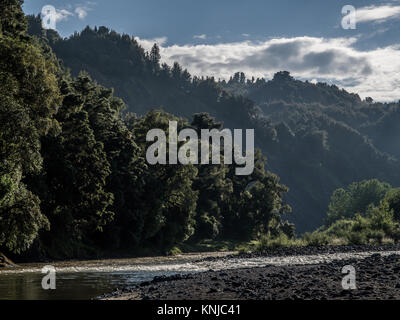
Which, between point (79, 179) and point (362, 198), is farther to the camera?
point (362, 198)

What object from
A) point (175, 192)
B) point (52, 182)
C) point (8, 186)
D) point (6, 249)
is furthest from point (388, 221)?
point (8, 186)

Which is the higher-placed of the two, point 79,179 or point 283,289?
point 79,179

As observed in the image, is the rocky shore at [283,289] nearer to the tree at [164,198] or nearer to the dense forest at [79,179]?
the dense forest at [79,179]

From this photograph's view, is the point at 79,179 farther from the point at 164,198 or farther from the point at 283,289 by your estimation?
the point at 283,289

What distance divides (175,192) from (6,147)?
44835 mm

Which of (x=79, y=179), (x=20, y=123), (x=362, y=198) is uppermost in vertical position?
(x=20, y=123)

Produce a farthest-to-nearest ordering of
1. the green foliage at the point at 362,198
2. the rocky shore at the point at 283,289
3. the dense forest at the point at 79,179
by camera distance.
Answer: the green foliage at the point at 362,198 → the dense forest at the point at 79,179 → the rocky shore at the point at 283,289

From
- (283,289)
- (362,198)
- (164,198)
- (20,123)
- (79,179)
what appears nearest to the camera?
(283,289)

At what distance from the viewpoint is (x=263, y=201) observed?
103 m

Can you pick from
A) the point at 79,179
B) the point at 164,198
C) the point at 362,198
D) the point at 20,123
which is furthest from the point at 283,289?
the point at 362,198

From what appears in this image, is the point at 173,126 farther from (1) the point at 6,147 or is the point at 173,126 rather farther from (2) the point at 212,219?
(1) the point at 6,147

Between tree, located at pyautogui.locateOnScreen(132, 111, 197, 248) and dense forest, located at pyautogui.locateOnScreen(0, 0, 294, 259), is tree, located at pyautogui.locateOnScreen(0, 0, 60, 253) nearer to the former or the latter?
dense forest, located at pyautogui.locateOnScreen(0, 0, 294, 259)

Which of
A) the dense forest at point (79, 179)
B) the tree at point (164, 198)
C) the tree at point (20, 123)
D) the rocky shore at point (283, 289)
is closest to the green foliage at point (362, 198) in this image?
the dense forest at point (79, 179)

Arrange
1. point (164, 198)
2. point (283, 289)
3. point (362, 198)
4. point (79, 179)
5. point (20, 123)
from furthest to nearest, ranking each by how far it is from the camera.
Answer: point (362, 198) → point (164, 198) → point (79, 179) → point (20, 123) → point (283, 289)
